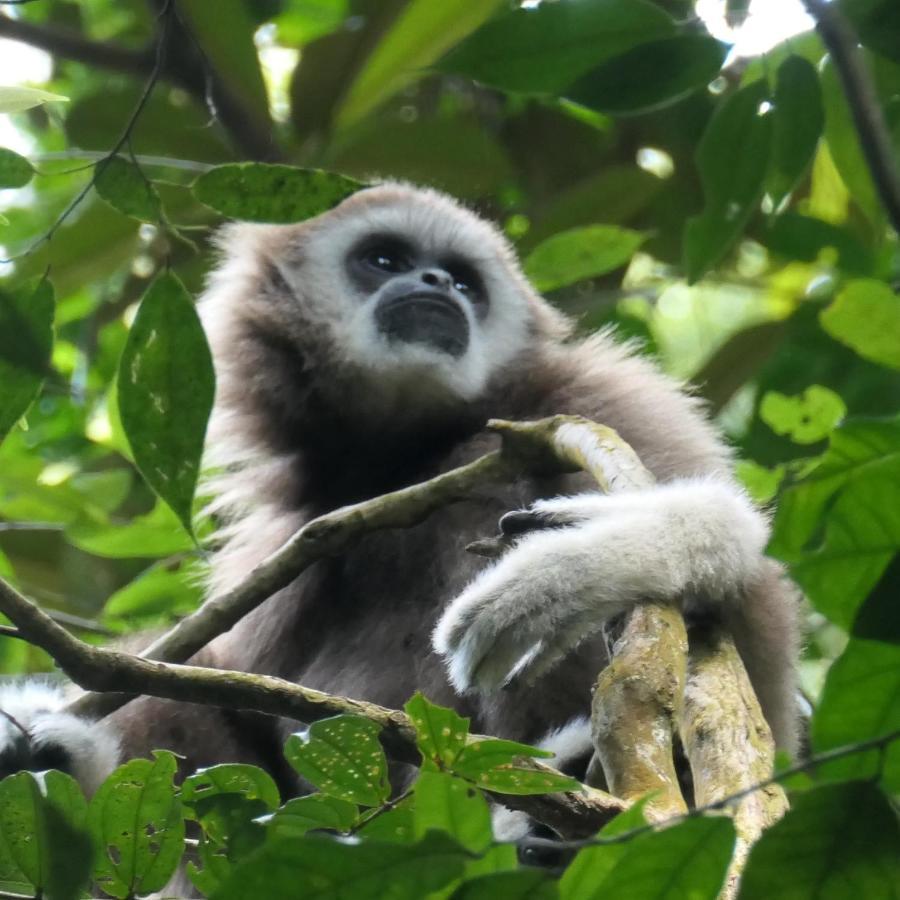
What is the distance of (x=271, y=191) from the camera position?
2469 millimetres

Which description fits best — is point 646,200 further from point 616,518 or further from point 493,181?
point 616,518

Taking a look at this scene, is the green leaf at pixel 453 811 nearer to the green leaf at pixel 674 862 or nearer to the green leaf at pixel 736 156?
the green leaf at pixel 674 862

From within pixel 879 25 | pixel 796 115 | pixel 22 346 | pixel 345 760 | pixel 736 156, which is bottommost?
pixel 345 760

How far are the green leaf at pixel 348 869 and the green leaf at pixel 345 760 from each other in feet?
1.77

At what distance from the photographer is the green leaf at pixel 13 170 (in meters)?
2.39

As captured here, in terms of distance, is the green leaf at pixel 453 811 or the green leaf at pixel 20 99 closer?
the green leaf at pixel 453 811

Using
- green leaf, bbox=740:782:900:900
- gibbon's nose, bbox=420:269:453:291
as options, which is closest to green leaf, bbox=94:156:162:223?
green leaf, bbox=740:782:900:900

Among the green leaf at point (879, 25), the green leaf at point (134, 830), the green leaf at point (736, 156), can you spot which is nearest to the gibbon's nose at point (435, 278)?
the green leaf at point (736, 156)

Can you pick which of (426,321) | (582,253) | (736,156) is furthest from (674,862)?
(426,321)

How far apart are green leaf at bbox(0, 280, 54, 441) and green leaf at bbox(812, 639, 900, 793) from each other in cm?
131

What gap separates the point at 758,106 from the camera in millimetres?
3346

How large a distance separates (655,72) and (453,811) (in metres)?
2.10

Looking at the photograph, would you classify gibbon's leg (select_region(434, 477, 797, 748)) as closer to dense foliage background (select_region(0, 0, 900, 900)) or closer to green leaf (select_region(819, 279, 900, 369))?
dense foliage background (select_region(0, 0, 900, 900))

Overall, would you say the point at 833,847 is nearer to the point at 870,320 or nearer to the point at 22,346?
the point at 870,320
